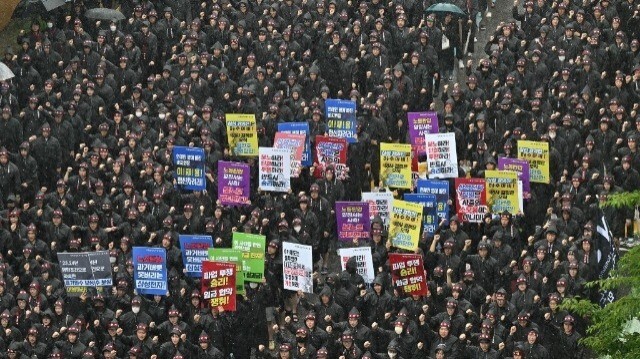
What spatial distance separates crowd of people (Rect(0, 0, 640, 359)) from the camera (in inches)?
1313

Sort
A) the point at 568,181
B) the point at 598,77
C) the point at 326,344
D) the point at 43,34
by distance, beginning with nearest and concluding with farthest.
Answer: the point at 326,344 → the point at 568,181 → the point at 598,77 → the point at 43,34

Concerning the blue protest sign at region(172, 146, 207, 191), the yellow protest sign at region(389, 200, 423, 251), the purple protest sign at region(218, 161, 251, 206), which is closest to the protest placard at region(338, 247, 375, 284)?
the yellow protest sign at region(389, 200, 423, 251)

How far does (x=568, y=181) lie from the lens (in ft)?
118

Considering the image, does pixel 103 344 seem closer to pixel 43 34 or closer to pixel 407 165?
pixel 407 165

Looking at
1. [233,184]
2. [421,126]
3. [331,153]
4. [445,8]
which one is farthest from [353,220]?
[445,8]

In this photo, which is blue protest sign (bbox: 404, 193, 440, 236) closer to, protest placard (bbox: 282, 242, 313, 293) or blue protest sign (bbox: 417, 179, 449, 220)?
blue protest sign (bbox: 417, 179, 449, 220)

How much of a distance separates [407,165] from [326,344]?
491 cm

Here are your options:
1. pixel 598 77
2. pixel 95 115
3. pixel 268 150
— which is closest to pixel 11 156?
pixel 95 115

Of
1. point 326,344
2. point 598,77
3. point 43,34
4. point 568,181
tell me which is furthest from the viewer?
point 43,34

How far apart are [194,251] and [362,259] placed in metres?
2.60

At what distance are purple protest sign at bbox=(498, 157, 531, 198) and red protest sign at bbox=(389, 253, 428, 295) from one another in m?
3.06

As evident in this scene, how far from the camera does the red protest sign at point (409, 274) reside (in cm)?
3388

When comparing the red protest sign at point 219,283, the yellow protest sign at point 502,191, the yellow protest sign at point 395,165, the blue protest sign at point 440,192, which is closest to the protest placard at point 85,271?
the red protest sign at point 219,283

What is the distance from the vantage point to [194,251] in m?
34.7
